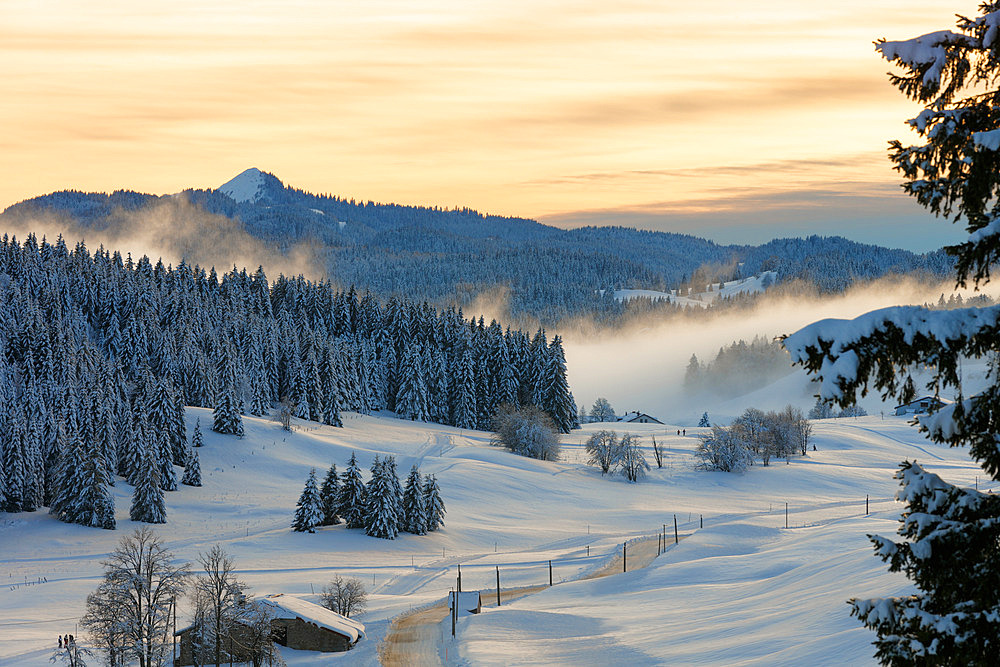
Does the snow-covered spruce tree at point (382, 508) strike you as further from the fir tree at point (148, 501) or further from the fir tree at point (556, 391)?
the fir tree at point (556, 391)

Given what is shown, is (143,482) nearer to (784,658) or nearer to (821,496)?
(784,658)

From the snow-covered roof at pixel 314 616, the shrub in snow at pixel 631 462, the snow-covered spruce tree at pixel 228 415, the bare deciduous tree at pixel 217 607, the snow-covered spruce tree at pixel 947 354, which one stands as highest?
the snow-covered spruce tree at pixel 947 354

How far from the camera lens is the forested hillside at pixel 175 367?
6888cm

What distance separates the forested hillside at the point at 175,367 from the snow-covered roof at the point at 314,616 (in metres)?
31.4

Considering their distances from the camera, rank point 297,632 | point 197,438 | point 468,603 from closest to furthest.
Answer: point 297,632 < point 468,603 < point 197,438

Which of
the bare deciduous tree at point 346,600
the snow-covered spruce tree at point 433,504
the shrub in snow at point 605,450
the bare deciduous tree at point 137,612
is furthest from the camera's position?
the shrub in snow at point 605,450

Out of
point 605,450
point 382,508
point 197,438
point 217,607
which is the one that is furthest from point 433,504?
point 217,607

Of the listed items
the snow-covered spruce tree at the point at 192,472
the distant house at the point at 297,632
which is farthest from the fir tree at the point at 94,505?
the distant house at the point at 297,632

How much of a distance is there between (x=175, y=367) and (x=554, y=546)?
6118 cm

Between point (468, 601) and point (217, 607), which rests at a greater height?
point (217, 607)

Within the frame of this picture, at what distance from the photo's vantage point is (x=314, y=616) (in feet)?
125

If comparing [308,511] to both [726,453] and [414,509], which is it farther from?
[726,453]

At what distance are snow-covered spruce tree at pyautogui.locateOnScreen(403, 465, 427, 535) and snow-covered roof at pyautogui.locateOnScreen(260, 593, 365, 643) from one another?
26836 mm

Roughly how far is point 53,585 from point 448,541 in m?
27.8
